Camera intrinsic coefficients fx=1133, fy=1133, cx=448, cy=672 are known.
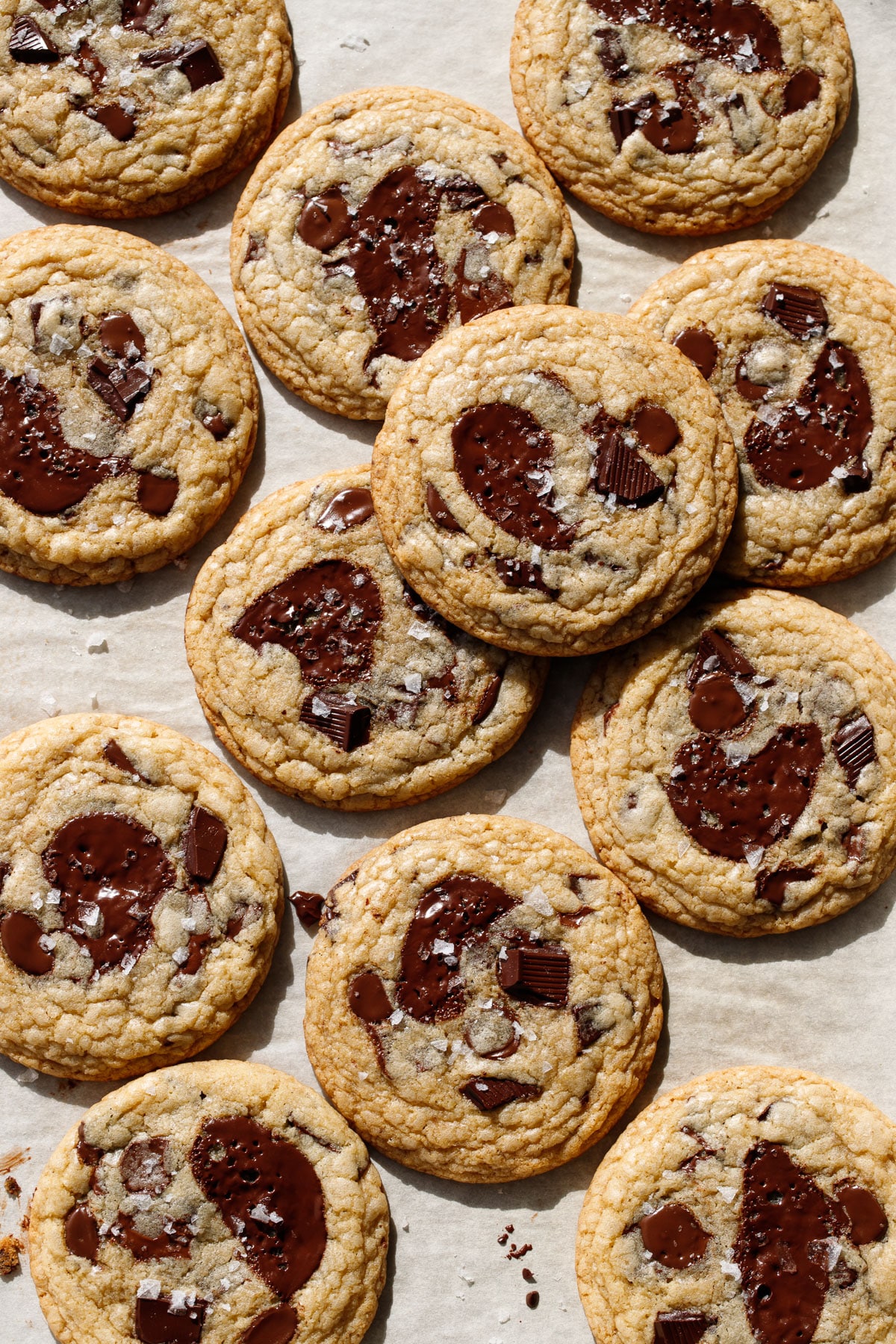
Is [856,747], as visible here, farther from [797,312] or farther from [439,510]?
[439,510]

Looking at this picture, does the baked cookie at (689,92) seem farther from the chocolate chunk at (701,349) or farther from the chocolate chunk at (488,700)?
the chocolate chunk at (488,700)

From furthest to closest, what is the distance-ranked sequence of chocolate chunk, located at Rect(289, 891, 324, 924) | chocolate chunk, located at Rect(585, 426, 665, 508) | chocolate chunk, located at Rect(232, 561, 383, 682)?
chocolate chunk, located at Rect(289, 891, 324, 924) → chocolate chunk, located at Rect(232, 561, 383, 682) → chocolate chunk, located at Rect(585, 426, 665, 508)

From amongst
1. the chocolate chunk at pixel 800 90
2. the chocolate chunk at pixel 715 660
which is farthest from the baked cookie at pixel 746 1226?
the chocolate chunk at pixel 800 90

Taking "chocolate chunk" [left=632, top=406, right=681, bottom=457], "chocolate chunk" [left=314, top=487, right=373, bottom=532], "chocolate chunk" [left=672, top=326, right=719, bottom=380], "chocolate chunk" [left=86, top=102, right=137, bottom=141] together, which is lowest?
"chocolate chunk" [left=314, top=487, right=373, bottom=532]

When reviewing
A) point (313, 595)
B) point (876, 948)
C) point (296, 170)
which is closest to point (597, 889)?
point (876, 948)

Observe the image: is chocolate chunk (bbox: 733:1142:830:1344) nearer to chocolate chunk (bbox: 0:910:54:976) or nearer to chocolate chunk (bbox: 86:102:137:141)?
chocolate chunk (bbox: 0:910:54:976)

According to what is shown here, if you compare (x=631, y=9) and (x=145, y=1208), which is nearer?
(x=145, y=1208)

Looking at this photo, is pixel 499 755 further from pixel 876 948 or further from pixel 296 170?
pixel 296 170

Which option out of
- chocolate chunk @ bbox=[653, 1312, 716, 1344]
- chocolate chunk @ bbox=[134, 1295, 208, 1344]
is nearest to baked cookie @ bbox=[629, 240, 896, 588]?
chocolate chunk @ bbox=[653, 1312, 716, 1344]
